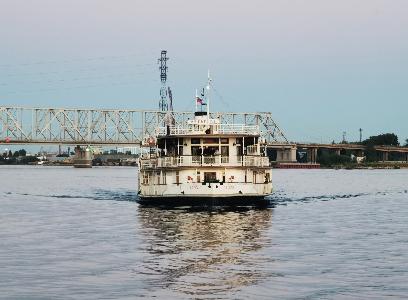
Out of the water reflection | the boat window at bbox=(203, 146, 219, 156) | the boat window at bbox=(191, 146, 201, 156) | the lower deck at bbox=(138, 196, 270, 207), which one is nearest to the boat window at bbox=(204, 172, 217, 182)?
the lower deck at bbox=(138, 196, 270, 207)

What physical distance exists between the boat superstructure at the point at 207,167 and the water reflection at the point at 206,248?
1504mm

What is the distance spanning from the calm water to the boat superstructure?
4.60 ft

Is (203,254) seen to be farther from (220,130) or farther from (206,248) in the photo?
(220,130)

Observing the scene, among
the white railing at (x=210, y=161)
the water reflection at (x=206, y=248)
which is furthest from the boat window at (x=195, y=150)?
the water reflection at (x=206, y=248)

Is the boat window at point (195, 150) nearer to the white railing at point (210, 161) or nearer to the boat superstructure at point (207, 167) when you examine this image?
the boat superstructure at point (207, 167)

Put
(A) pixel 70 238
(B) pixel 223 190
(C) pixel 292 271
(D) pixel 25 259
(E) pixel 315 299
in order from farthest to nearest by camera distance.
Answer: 1. (B) pixel 223 190
2. (A) pixel 70 238
3. (D) pixel 25 259
4. (C) pixel 292 271
5. (E) pixel 315 299

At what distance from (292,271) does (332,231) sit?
17618 millimetres

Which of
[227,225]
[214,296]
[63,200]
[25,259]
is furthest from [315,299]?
[63,200]

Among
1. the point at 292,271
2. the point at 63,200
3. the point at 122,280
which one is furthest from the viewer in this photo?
the point at 63,200

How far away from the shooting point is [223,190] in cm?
6425

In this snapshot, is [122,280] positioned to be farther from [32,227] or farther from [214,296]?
[32,227]

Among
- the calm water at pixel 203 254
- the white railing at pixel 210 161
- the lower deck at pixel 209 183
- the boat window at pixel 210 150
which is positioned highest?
the boat window at pixel 210 150

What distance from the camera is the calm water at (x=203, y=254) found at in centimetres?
3034

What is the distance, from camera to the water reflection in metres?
31.8
